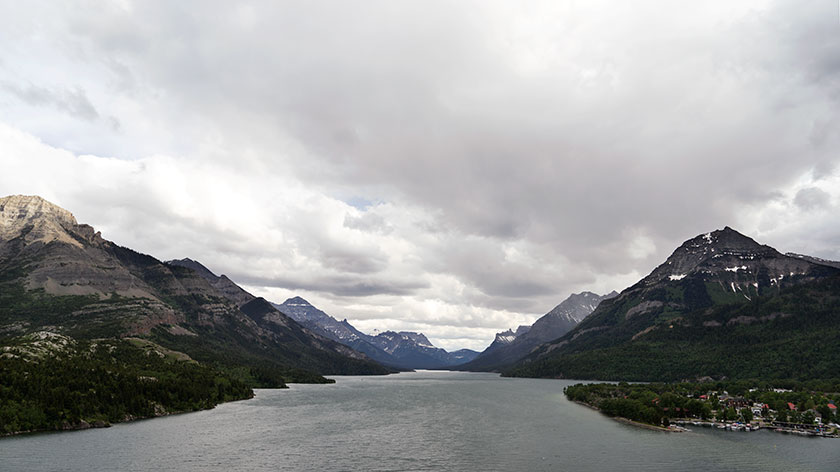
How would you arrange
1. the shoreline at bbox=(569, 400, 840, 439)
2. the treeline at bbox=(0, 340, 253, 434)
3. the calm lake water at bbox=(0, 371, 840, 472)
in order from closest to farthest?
the calm lake water at bbox=(0, 371, 840, 472) < the treeline at bbox=(0, 340, 253, 434) < the shoreline at bbox=(569, 400, 840, 439)

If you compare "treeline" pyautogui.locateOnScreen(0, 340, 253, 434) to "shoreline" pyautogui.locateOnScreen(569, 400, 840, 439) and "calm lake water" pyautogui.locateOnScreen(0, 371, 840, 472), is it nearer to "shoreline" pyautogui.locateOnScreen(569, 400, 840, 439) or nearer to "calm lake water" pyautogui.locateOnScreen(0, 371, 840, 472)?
"calm lake water" pyautogui.locateOnScreen(0, 371, 840, 472)

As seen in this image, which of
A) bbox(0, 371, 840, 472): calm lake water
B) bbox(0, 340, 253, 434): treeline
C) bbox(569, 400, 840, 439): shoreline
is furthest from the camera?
bbox(569, 400, 840, 439): shoreline

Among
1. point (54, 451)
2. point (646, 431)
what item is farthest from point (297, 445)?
point (646, 431)

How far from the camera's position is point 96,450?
120312mm

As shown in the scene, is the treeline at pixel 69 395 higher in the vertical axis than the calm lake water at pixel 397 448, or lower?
higher

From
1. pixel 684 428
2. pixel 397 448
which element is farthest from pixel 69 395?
pixel 684 428

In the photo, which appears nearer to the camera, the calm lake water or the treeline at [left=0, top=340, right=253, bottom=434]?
the calm lake water

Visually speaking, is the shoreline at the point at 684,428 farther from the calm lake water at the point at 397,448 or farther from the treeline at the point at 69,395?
the treeline at the point at 69,395

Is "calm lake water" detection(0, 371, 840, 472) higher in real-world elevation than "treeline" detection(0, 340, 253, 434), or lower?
lower

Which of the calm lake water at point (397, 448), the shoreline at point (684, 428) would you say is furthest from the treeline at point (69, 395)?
the shoreline at point (684, 428)

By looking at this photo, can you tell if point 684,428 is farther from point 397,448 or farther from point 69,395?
point 69,395

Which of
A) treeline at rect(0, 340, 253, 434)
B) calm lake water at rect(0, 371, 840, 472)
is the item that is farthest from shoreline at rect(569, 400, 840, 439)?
treeline at rect(0, 340, 253, 434)

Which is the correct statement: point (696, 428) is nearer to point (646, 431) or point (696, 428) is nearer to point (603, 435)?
point (646, 431)

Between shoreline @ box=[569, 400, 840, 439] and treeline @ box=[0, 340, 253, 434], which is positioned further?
shoreline @ box=[569, 400, 840, 439]
